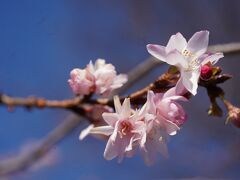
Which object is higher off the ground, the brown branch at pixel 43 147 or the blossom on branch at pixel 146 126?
the brown branch at pixel 43 147

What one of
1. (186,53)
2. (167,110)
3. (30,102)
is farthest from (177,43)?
(30,102)

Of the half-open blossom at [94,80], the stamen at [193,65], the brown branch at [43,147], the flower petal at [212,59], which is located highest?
the brown branch at [43,147]

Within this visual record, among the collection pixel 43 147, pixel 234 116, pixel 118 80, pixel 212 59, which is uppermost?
pixel 43 147

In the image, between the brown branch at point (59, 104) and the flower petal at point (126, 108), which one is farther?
the brown branch at point (59, 104)

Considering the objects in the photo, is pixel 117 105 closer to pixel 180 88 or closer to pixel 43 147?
pixel 180 88

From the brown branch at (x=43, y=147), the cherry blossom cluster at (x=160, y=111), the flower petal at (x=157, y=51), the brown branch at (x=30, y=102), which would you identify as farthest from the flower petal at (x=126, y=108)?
the brown branch at (x=43, y=147)

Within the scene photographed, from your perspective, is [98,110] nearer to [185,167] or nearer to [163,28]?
[163,28]

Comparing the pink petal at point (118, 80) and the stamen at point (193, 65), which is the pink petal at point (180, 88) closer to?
the stamen at point (193, 65)
